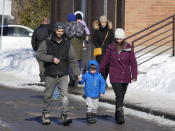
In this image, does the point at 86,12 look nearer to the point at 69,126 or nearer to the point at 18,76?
the point at 18,76

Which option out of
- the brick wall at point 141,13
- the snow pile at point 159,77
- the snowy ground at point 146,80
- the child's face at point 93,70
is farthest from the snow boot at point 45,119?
the brick wall at point 141,13

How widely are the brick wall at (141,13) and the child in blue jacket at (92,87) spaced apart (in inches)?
446

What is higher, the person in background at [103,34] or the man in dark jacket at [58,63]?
the person in background at [103,34]

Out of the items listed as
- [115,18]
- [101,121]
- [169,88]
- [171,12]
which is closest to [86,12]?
[115,18]

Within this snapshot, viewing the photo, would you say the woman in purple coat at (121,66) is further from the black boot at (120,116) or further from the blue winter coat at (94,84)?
the blue winter coat at (94,84)

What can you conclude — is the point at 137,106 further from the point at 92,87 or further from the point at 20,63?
the point at 20,63

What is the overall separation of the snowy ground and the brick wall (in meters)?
3.04

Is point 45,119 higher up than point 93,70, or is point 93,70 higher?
point 93,70

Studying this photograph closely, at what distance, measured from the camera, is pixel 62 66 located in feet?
37.9

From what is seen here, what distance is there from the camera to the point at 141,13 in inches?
918

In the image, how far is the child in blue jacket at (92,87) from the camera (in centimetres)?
1207

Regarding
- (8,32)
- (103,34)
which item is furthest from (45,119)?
(8,32)

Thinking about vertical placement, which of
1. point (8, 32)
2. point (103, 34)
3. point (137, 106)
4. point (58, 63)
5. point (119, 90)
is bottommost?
point (137, 106)

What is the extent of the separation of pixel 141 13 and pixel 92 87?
11.5 m
